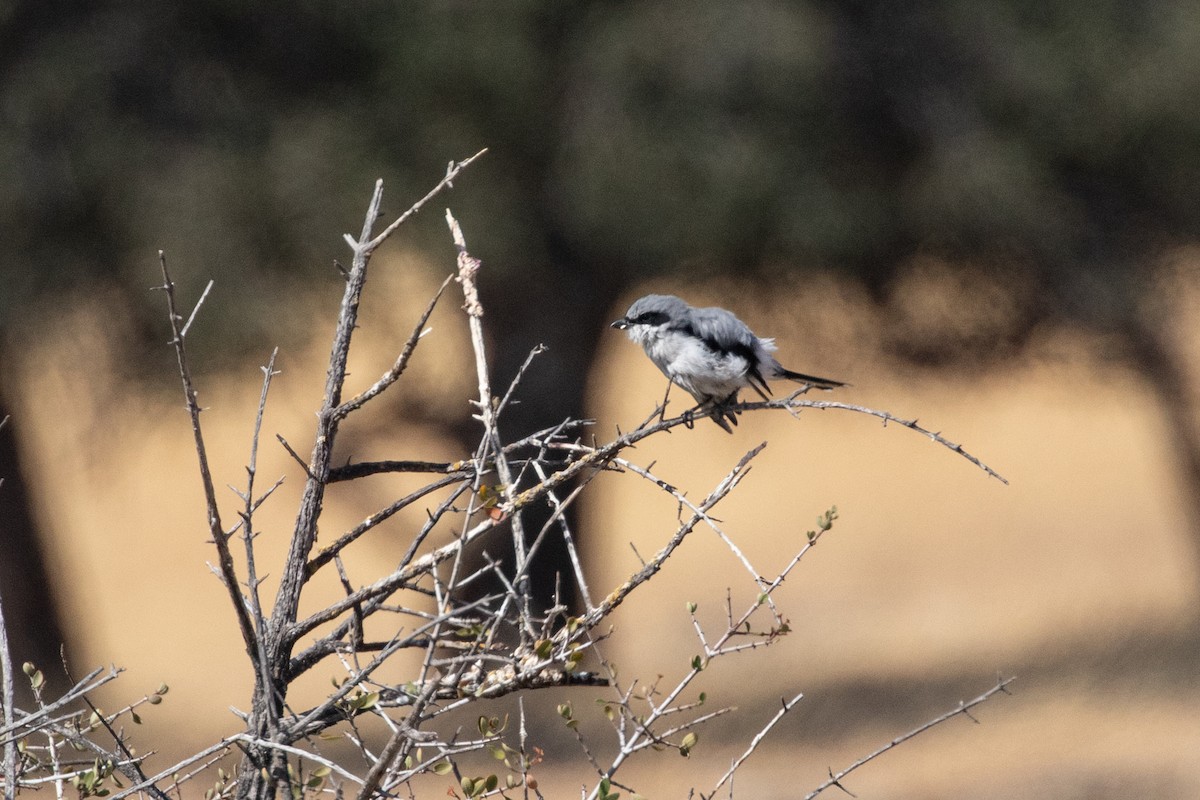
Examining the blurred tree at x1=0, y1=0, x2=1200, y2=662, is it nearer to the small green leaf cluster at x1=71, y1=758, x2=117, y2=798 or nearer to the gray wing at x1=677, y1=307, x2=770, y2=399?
the gray wing at x1=677, y1=307, x2=770, y2=399

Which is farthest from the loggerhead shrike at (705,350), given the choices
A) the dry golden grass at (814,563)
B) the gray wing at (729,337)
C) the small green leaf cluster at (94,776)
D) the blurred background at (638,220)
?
the dry golden grass at (814,563)

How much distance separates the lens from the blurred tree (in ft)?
21.8

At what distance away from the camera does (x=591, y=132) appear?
22.5ft

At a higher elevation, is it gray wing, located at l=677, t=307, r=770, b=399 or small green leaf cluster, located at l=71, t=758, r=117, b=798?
gray wing, located at l=677, t=307, r=770, b=399

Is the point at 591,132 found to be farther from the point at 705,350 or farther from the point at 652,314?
the point at 705,350

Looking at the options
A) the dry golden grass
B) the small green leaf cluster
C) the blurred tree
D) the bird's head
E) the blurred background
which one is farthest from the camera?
the dry golden grass

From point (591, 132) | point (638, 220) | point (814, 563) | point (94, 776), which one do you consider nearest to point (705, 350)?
point (94, 776)

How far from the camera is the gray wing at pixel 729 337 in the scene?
3.97 metres

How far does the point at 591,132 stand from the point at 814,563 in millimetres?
12310

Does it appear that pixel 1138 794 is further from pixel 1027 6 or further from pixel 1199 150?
pixel 1027 6

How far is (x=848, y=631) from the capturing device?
13.4 m

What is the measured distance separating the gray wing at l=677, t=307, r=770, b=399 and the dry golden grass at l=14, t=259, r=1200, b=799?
11.3 ft

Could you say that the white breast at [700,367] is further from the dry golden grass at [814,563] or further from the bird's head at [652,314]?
the dry golden grass at [814,563]

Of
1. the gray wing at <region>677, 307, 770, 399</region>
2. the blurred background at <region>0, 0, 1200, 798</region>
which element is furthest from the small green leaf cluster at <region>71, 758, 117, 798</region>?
the blurred background at <region>0, 0, 1200, 798</region>
